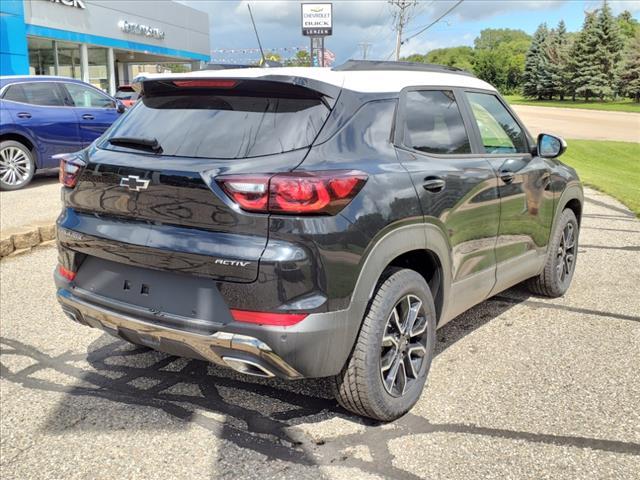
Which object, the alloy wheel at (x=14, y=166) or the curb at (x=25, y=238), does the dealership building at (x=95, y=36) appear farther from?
the curb at (x=25, y=238)

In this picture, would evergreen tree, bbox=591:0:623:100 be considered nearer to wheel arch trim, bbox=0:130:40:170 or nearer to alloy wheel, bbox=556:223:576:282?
wheel arch trim, bbox=0:130:40:170

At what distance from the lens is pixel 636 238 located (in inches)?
297

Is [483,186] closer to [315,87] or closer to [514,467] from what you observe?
[315,87]

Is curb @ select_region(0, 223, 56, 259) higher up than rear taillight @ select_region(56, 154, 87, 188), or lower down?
lower down

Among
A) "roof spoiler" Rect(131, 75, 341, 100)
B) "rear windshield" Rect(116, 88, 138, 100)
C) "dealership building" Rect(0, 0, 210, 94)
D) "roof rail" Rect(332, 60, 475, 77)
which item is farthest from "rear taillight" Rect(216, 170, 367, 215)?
"dealership building" Rect(0, 0, 210, 94)

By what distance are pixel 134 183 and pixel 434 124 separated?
1747 mm

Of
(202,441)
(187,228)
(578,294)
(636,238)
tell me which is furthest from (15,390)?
(636,238)

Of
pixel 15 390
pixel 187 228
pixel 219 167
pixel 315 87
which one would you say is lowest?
pixel 15 390

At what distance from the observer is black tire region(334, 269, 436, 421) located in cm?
292

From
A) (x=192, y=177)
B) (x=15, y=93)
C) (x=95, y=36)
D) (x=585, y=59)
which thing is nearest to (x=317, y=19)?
(x=95, y=36)

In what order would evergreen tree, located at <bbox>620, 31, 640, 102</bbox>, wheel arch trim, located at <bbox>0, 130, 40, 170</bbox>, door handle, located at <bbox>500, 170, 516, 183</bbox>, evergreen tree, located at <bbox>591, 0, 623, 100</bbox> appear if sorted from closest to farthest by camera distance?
door handle, located at <bbox>500, 170, 516, 183</bbox>
wheel arch trim, located at <bbox>0, 130, 40, 170</bbox>
evergreen tree, located at <bbox>620, 31, 640, 102</bbox>
evergreen tree, located at <bbox>591, 0, 623, 100</bbox>

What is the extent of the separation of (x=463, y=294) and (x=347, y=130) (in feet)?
4.55

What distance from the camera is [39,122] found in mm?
10000

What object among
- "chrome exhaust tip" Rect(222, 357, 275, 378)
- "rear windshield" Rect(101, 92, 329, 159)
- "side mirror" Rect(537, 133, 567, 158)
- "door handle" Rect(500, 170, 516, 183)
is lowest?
"chrome exhaust tip" Rect(222, 357, 275, 378)
